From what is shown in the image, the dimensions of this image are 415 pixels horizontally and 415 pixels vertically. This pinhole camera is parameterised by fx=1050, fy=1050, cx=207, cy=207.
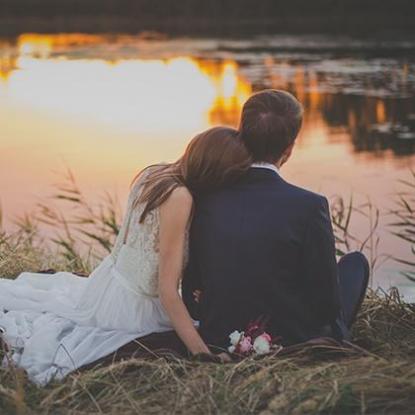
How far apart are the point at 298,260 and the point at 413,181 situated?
6.50m

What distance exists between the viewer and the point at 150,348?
3.48 meters

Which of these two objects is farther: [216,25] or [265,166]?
[216,25]

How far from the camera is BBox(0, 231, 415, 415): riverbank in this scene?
2.88 meters

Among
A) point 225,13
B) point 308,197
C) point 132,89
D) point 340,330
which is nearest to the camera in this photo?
point 308,197

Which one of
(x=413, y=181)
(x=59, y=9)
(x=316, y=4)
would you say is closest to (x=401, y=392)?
(x=413, y=181)

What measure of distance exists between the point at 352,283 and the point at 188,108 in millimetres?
10521

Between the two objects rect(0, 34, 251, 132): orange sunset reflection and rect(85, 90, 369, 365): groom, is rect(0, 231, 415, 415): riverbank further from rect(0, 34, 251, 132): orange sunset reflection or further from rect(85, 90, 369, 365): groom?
rect(0, 34, 251, 132): orange sunset reflection

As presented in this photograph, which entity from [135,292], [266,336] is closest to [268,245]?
[266,336]

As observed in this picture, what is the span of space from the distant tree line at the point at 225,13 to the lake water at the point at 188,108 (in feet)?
15.5

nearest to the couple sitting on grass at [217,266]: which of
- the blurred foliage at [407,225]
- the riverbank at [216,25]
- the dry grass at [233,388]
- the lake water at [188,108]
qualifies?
the dry grass at [233,388]

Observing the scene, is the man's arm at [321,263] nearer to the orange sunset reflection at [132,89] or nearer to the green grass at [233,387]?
the green grass at [233,387]

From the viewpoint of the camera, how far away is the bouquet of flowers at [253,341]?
10.9ft

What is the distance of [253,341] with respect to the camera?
336cm

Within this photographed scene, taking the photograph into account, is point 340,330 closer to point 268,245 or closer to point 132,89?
point 268,245
